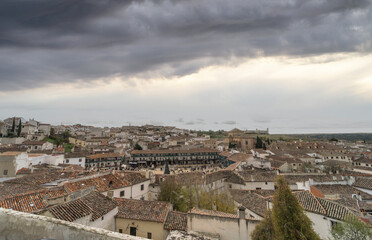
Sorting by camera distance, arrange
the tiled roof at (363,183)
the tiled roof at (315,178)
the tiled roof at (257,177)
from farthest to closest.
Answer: the tiled roof at (257,177), the tiled roof at (315,178), the tiled roof at (363,183)

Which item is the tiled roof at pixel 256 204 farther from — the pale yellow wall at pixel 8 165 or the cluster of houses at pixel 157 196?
the pale yellow wall at pixel 8 165

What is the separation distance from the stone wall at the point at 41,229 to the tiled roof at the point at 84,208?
7.79m

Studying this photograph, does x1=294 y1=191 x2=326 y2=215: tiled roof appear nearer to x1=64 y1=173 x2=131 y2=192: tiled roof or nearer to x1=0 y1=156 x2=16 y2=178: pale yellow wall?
x1=64 y1=173 x2=131 y2=192: tiled roof

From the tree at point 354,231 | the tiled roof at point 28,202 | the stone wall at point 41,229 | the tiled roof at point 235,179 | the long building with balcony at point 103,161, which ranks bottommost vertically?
the long building with balcony at point 103,161

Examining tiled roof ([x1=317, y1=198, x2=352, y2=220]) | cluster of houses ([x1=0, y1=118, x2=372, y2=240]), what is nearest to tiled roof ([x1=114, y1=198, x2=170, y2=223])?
cluster of houses ([x1=0, y1=118, x2=372, y2=240])

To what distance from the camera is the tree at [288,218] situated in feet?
32.7

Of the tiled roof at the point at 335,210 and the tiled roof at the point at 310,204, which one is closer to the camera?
the tiled roof at the point at 335,210

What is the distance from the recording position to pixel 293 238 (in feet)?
32.5

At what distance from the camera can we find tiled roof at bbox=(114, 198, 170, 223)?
49.9 ft

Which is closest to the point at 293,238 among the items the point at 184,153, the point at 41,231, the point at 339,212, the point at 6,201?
the point at 339,212

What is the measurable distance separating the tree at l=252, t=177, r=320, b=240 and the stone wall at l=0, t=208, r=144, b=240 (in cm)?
1018

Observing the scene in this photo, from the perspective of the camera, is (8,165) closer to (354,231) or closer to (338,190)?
(354,231)

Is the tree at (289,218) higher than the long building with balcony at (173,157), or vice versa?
the tree at (289,218)

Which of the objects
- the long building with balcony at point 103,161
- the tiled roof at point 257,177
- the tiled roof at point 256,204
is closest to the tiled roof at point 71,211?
the tiled roof at point 256,204
